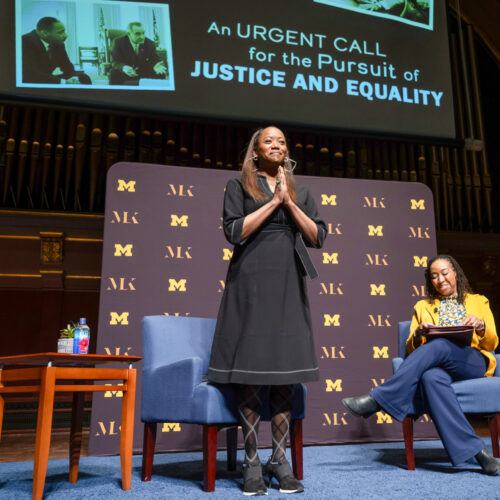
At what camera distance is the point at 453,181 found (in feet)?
19.3

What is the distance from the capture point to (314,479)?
7.03 ft

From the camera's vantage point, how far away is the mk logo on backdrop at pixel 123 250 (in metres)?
3.24

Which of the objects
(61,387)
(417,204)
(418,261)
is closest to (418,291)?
(418,261)

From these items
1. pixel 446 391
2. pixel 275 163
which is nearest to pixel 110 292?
pixel 275 163

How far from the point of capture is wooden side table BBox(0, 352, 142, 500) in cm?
176

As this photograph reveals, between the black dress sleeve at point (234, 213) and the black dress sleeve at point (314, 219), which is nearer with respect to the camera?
the black dress sleeve at point (234, 213)

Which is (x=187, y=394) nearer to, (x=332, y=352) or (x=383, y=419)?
(x=332, y=352)

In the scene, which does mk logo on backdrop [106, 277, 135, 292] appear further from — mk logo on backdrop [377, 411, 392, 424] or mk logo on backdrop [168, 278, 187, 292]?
mk logo on backdrop [377, 411, 392, 424]

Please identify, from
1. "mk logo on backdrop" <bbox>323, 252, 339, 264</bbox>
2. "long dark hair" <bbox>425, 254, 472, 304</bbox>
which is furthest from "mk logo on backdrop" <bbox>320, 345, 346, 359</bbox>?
"long dark hair" <bbox>425, 254, 472, 304</bbox>

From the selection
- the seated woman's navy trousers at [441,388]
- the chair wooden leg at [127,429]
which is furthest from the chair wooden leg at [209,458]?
the seated woman's navy trousers at [441,388]

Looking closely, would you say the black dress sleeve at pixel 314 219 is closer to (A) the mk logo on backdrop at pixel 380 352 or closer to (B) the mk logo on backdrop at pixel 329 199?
(B) the mk logo on backdrop at pixel 329 199

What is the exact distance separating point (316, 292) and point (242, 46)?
1776mm

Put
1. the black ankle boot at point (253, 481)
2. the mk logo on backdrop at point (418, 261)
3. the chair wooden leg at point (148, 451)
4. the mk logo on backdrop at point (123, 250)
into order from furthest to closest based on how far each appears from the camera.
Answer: the mk logo on backdrop at point (418, 261) < the mk logo on backdrop at point (123, 250) < the chair wooden leg at point (148, 451) < the black ankle boot at point (253, 481)

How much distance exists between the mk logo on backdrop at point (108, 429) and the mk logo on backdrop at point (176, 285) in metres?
0.82
